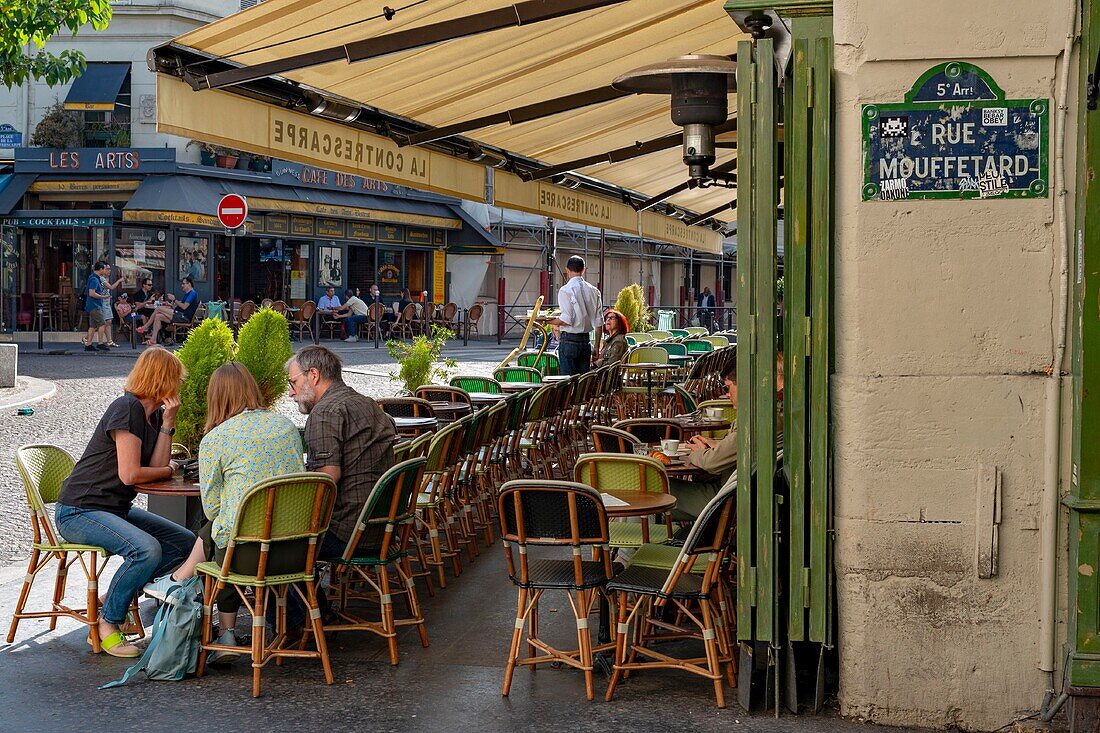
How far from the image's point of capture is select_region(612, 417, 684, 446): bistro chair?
7977mm

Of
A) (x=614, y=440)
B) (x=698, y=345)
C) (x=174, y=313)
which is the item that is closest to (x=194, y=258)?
(x=174, y=313)

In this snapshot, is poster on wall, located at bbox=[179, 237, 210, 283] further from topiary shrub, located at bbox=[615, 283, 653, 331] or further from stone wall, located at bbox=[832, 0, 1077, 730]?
stone wall, located at bbox=[832, 0, 1077, 730]

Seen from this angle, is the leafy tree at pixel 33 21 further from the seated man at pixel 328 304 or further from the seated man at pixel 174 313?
the seated man at pixel 328 304

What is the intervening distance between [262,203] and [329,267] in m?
3.87

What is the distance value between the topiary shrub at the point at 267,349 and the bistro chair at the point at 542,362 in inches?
226

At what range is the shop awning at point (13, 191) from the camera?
1129 inches

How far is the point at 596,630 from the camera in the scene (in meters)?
6.14

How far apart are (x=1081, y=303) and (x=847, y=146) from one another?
987mm

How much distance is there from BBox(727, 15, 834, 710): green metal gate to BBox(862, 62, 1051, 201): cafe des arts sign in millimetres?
201

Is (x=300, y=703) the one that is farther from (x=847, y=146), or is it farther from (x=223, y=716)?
(x=847, y=146)

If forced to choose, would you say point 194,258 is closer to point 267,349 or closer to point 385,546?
point 267,349

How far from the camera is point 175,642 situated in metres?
5.29

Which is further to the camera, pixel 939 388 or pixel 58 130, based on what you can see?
pixel 58 130

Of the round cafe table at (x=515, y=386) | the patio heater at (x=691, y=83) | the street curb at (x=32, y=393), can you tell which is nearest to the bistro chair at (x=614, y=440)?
the patio heater at (x=691, y=83)
